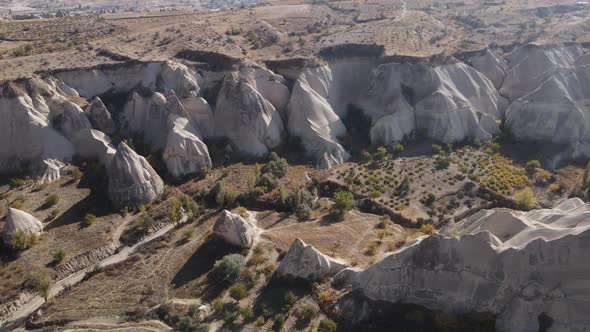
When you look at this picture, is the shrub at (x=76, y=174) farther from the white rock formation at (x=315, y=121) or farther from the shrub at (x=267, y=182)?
the white rock formation at (x=315, y=121)

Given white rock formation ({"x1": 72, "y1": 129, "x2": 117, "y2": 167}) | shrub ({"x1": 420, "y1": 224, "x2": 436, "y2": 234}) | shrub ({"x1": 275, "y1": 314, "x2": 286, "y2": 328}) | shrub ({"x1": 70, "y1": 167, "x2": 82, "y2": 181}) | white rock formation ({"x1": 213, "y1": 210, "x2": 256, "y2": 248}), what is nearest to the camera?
shrub ({"x1": 275, "y1": 314, "x2": 286, "y2": 328})

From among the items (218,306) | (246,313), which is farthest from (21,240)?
(246,313)

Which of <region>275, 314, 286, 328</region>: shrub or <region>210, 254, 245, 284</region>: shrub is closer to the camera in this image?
<region>275, 314, 286, 328</region>: shrub

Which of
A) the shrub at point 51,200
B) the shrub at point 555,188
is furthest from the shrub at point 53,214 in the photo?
the shrub at point 555,188

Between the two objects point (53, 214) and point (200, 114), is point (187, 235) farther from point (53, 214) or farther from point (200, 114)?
point (200, 114)

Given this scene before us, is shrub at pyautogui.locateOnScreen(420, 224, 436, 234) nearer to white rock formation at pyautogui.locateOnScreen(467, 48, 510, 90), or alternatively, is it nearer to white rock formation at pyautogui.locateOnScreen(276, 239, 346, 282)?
white rock formation at pyautogui.locateOnScreen(276, 239, 346, 282)

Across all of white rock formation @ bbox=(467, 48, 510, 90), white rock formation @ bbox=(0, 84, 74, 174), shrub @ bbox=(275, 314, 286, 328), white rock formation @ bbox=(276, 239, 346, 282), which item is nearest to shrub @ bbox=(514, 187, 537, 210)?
white rock formation @ bbox=(276, 239, 346, 282)
